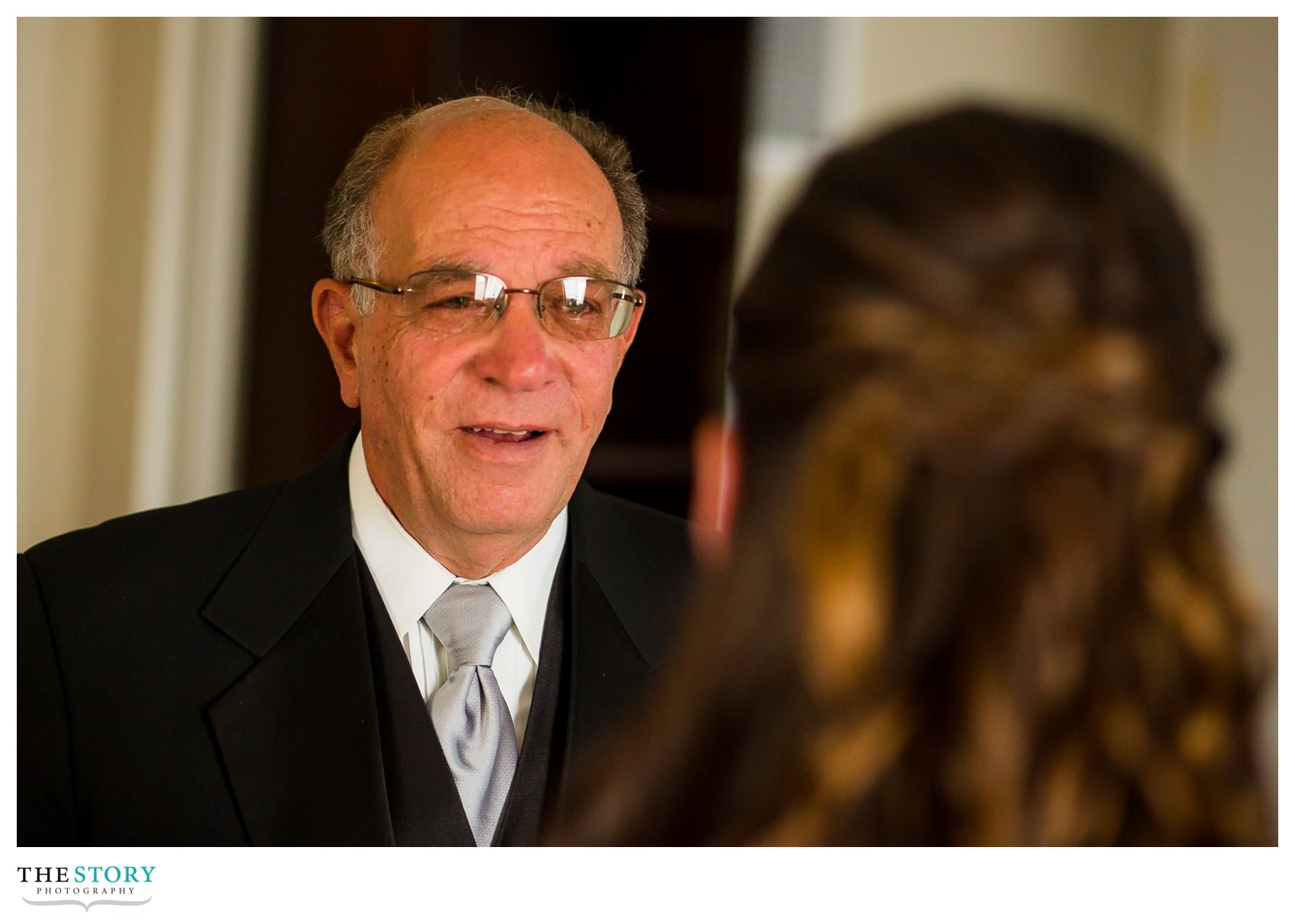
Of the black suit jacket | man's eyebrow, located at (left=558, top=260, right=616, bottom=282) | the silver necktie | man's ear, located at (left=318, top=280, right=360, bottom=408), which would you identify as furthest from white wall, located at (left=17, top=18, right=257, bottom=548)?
man's eyebrow, located at (left=558, top=260, right=616, bottom=282)

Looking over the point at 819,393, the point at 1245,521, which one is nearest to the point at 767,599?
the point at 819,393

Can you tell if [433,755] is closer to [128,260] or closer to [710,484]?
[710,484]

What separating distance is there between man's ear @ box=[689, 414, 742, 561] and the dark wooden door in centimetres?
2

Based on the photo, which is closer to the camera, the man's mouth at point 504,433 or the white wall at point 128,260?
the man's mouth at point 504,433

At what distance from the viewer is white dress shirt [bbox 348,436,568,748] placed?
1.12 metres

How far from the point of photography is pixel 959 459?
734 millimetres

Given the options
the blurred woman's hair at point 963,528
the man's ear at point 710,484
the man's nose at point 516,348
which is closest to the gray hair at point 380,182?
the man's nose at point 516,348

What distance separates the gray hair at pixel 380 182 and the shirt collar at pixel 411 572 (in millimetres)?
184

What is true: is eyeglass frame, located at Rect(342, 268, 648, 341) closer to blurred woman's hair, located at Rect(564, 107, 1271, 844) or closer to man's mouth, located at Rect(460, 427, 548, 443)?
man's mouth, located at Rect(460, 427, 548, 443)

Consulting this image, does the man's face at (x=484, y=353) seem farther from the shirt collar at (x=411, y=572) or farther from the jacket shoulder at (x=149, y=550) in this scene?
the jacket shoulder at (x=149, y=550)

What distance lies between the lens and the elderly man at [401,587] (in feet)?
3.50

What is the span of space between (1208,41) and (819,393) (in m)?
0.90
